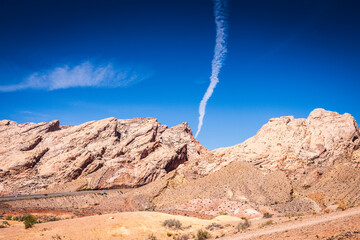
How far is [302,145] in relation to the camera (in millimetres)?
61469

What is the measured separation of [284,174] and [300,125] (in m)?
18.1

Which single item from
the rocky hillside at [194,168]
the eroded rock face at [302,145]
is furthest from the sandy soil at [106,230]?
the eroded rock face at [302,145]

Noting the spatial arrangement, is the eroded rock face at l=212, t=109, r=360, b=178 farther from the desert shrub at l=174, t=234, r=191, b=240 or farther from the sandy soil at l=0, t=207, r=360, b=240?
the desert shrub at l=174, t=234, r=191, b=240

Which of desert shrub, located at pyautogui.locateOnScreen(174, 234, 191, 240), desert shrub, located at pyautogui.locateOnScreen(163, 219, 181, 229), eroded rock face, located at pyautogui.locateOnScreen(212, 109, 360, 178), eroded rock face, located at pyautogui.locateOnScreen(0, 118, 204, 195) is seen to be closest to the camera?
desert shrub, located at pyautogui.locateOnScreen(174, 234, 191, 240)

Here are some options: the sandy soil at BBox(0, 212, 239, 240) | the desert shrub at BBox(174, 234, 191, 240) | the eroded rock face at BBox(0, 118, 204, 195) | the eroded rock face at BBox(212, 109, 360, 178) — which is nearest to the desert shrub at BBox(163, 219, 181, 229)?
the sandy soil at BBox(0, 212, 239, 240)

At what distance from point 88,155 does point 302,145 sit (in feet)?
193

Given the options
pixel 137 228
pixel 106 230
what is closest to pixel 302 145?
pixel 137 228

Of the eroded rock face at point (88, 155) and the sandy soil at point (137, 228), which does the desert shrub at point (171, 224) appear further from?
the eroded rock face at point (88, 155)

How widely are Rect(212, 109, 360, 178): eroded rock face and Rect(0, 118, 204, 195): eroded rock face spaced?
20746mm

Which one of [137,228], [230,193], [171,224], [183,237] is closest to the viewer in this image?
[183,237]

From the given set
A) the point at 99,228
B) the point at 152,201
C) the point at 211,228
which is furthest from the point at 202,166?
the point at 99,228

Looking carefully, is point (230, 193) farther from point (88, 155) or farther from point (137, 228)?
point (88, 155)

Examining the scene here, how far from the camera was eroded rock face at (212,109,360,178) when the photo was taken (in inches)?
2298

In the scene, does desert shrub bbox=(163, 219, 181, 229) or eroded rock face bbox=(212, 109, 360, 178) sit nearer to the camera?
desert shrub bbox=(163, 219, 181, 229)
